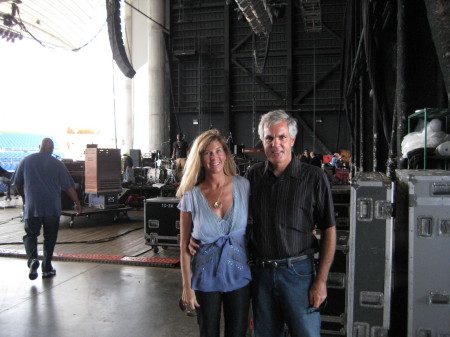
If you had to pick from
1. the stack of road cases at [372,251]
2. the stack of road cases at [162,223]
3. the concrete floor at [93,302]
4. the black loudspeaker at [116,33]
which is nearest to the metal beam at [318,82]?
the black loudspeaker at [116,33]

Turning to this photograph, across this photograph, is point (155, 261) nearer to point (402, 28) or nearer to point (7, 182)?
point (402, 28)

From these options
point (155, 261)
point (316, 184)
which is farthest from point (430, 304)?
point (155, 261)

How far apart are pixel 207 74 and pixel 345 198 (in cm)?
1782

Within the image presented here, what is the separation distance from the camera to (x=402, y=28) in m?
4.84

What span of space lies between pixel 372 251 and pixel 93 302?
3.49m

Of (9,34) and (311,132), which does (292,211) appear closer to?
(9,34)

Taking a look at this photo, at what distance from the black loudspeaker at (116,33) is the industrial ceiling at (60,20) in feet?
29.4

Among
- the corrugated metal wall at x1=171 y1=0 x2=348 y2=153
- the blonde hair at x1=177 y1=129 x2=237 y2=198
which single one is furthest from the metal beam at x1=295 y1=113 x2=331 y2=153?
the blonde hair at x1=177 y1=129 x2=237 y2=198

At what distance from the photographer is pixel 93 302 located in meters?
4.69

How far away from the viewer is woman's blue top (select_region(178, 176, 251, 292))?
7.51ft

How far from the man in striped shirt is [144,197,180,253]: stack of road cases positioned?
15.8 feet

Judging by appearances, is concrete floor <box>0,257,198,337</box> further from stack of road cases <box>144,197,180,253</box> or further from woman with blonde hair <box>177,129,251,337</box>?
woman with blonde hair <box>177,129,251,337</box>

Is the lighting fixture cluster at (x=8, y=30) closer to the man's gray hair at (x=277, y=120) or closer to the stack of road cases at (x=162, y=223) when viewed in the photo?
the stack of road cases at (x=162, y=223)

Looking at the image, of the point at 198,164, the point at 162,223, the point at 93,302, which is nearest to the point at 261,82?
the point at 162,223
